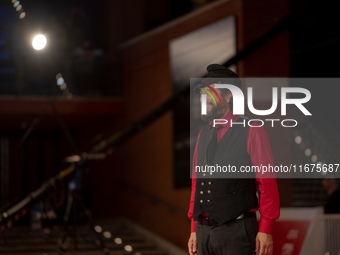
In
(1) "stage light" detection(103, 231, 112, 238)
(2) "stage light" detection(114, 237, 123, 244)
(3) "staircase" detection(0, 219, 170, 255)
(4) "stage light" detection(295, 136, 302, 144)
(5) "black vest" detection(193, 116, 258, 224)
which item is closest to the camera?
(5) "black vest" detection(193, 116, 258, 224)

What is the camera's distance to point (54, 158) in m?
12.3

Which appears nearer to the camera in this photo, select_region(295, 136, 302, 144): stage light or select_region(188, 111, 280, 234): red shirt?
select_region(188, 111, 280, 234): red shirt

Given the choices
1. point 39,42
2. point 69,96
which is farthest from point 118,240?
point 39,42

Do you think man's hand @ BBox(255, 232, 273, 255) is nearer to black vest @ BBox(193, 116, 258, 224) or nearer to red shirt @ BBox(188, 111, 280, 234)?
red shirt @ BBox(188, 111, 280, 234)

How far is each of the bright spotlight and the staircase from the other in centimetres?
378

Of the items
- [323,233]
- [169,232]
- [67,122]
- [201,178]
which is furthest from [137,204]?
[201,178]

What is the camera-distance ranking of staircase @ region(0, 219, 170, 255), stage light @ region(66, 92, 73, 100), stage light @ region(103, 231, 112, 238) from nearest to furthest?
staircase @ region(0, 219, 170, 255) < stage light @ region(103, 231, 112, 238) < stage light @ region(66, 92, 73, 100)

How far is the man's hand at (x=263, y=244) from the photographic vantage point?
200 cm

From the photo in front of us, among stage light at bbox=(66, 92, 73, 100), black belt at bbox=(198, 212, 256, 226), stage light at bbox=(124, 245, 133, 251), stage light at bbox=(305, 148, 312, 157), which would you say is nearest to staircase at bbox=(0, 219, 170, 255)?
stage light at bbox=(124, 245, 133, 251)

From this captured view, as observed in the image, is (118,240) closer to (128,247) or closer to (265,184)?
(128,247)

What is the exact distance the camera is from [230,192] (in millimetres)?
2123

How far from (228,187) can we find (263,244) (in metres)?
→ 0.29

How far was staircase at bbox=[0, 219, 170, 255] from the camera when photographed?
23.7ft

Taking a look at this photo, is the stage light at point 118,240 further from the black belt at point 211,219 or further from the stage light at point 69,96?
the black belt at point 211,219
